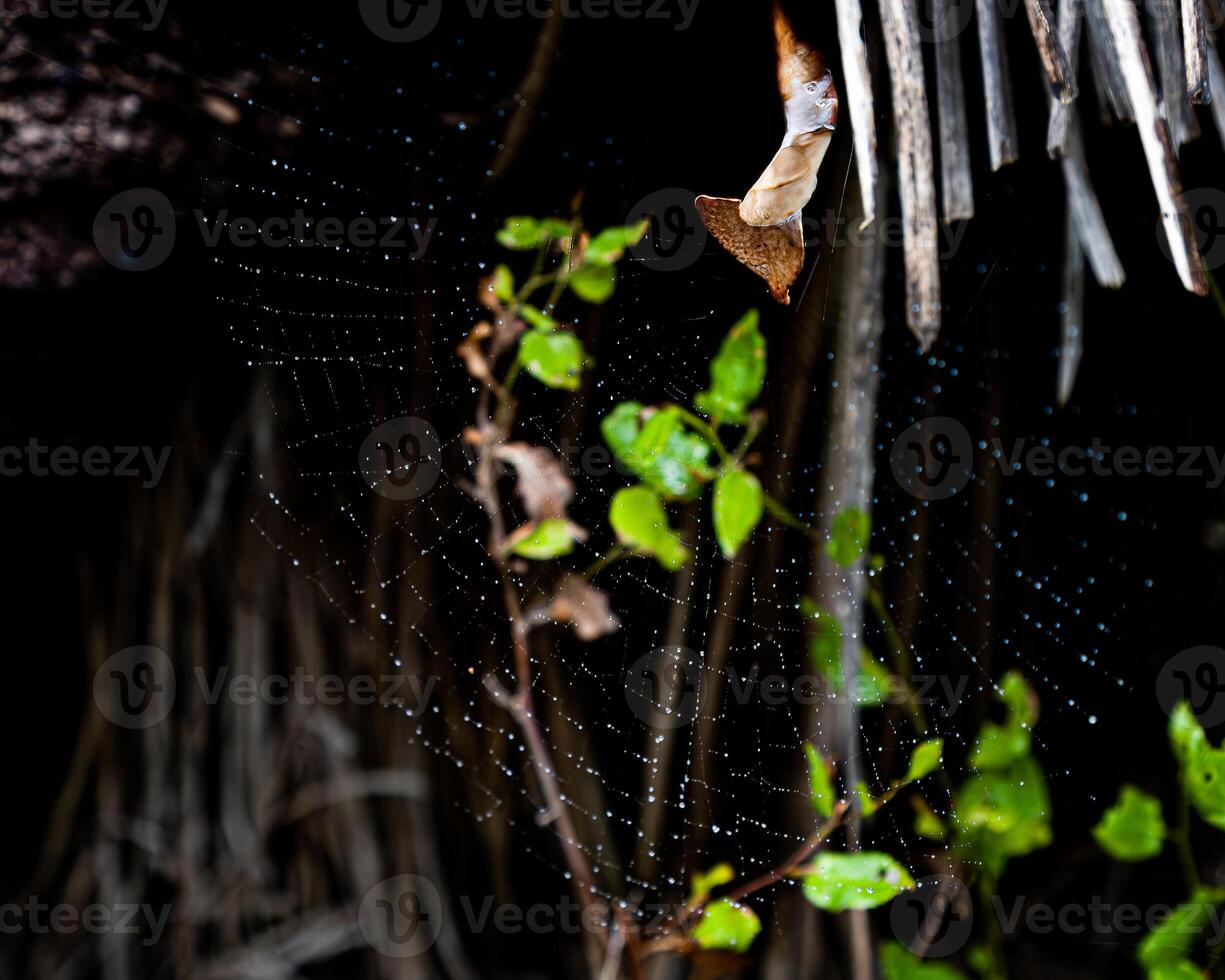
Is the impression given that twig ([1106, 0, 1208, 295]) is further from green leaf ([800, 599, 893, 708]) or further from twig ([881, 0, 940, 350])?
green leaf ([800, 599, 893, 708])

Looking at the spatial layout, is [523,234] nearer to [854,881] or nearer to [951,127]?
[951,127]

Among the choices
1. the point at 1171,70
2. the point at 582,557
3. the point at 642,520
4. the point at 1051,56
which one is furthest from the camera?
the point at 582,557

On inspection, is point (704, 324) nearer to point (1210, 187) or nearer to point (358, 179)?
point (358, 179)

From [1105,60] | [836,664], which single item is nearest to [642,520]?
[836,664]

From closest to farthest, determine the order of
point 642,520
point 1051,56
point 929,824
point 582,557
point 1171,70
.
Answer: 1. point 1051,56
2. point 1171,70
3. point 642,520
4. point 929,824
5. point 582,557

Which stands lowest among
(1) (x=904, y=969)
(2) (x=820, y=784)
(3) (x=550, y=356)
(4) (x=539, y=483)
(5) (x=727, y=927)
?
(1) (x=904, y=969)
